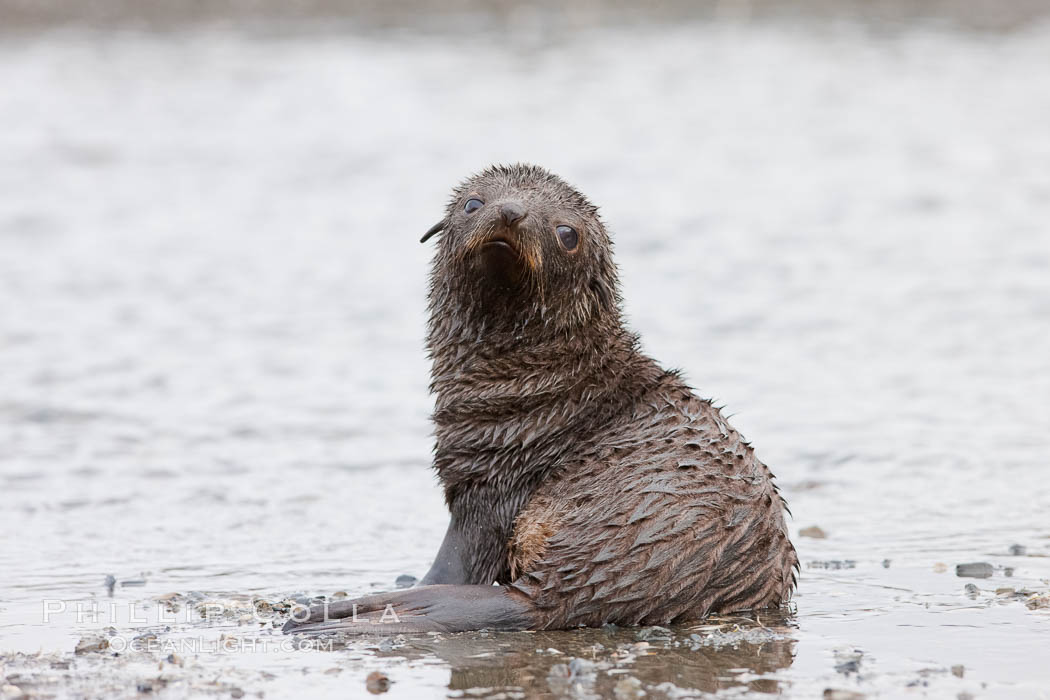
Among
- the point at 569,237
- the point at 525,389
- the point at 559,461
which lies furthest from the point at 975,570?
the point at 569,237

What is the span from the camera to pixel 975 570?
272 inches

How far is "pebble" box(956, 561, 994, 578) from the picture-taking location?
270 inches

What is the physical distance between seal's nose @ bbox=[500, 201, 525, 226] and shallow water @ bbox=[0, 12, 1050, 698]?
64.2 inches

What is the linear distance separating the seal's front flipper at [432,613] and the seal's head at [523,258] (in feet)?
4.06

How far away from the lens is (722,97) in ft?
82.2

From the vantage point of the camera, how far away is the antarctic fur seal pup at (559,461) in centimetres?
578

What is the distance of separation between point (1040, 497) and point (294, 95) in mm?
18257

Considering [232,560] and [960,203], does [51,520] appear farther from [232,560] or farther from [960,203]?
[960,203]

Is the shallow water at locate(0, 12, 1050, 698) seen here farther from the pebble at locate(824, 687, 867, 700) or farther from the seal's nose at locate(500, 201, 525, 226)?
the seal's nose at locate(500, 201, 525, 226)

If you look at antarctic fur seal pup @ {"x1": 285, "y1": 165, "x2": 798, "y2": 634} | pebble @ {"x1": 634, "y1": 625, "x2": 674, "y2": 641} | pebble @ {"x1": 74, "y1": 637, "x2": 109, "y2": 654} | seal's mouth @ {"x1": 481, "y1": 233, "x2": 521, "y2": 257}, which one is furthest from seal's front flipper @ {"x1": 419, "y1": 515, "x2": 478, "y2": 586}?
pebble @ {"x1": 74, "y1": 637, "x2": 109, "y2": 654}

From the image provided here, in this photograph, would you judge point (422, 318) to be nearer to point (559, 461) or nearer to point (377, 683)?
point (559, 461)

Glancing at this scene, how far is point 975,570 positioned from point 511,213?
8.75 ft

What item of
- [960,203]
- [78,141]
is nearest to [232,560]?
[960,203]

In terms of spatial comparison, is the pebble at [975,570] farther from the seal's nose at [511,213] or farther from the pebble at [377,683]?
the pebble at [377,683]
